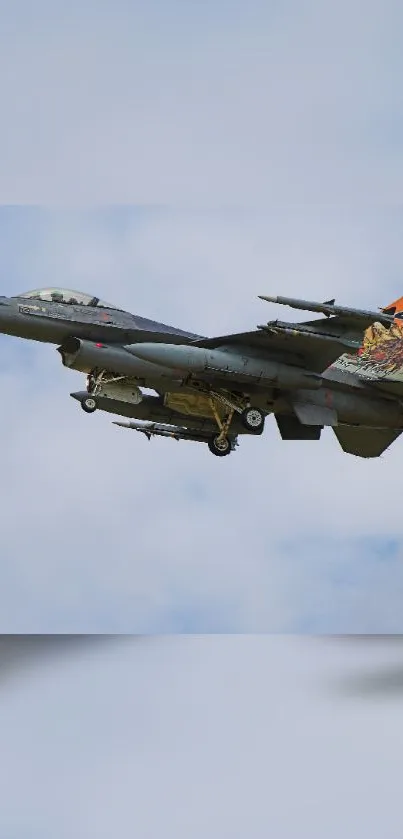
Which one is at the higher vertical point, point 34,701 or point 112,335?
point 112,335

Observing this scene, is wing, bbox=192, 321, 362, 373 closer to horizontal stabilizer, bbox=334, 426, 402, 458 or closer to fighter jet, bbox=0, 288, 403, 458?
fighter jet, bbox=0, 288, 403, 458

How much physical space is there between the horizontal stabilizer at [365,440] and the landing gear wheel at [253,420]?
3.91 m

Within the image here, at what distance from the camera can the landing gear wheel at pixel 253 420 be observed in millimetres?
28359

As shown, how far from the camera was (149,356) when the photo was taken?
2566cm

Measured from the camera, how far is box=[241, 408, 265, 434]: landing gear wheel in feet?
93.0

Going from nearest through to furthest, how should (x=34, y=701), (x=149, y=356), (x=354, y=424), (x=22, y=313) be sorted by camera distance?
Result: (x=149, y=356) → (x=22, y=313) → (x=354, y=424) → (x=34, y=701)

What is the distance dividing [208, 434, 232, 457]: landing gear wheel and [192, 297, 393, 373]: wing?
3265mm

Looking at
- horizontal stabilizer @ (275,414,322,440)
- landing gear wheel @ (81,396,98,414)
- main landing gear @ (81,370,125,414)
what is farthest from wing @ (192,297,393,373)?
horizontal stabilizer @ (275,414,322,440)

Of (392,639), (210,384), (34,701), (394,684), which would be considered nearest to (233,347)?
(210,384)

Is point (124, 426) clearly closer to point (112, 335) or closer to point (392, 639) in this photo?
point (112, 335)

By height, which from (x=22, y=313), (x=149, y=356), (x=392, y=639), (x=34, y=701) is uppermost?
(x=392, y=639)

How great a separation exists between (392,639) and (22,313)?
Result: 87.6ft

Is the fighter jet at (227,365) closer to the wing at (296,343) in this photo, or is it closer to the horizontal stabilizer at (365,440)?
the wing at (296,343)

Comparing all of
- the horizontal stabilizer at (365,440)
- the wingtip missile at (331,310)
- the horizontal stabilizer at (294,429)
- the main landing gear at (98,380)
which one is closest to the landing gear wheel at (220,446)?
the horizontal stabilizer at (294,429)
